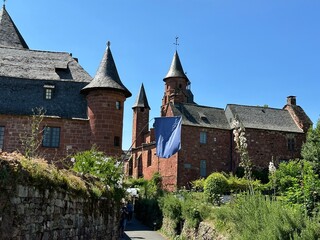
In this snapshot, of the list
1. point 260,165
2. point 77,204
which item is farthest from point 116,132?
point 260,165

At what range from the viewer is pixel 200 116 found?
43.2 metres

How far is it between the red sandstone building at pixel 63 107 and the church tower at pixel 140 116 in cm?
Answer: 2738

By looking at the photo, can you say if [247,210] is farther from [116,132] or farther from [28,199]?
[116,132]

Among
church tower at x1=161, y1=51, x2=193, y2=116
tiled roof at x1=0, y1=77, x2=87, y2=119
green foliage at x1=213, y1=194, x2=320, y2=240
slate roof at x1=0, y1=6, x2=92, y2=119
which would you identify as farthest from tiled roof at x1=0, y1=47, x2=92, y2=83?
church tower at x1=161, y1=51, x2=193, y2=116

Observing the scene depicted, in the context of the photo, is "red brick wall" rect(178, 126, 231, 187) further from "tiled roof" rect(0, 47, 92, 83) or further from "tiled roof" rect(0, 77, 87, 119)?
"tiled roof" rect(0, 77, 87, 119)

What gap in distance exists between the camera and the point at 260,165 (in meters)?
42.4

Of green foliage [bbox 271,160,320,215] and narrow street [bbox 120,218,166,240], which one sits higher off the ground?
green foliage [bbox 271,160,320,215]

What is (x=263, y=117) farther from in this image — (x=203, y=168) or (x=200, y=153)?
(x=203, y=168)

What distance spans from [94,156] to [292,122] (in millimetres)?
34395

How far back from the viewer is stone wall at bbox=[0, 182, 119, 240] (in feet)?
22.4

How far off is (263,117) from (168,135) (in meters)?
28.1

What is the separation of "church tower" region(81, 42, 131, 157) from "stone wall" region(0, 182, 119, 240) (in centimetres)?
1176

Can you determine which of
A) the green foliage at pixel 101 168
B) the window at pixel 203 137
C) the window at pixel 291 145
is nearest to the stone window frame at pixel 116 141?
the green foliage at pixel 101 168

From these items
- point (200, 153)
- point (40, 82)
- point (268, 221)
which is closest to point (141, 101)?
point (200, 153)
